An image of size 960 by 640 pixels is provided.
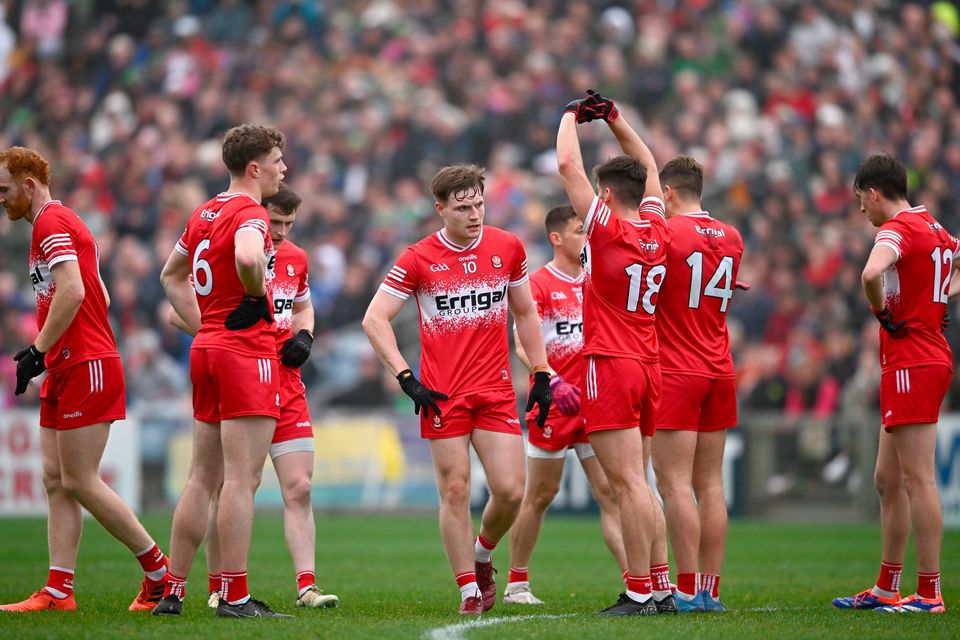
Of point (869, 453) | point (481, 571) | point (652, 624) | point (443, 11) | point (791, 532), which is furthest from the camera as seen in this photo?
point (443, 11)

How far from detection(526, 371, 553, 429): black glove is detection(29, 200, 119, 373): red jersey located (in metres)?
2.69

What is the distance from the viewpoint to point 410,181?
2364 centimetres

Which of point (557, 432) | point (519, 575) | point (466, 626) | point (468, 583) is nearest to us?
point (466, 626)

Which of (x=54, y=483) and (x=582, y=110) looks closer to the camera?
(x=582, y=110)

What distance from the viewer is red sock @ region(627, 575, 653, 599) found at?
8000 millimetres

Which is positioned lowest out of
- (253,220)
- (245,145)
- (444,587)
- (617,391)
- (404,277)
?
(444,587)

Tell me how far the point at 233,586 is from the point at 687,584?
2.82 m

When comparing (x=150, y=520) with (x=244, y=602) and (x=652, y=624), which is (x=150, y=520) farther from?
(x=652, y=624)

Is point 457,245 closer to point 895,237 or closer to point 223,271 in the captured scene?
point 223,271

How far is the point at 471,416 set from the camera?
8344 mm

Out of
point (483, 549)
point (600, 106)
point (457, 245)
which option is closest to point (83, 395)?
point (457, 245)

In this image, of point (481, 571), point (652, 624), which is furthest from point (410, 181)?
point (652, 624)

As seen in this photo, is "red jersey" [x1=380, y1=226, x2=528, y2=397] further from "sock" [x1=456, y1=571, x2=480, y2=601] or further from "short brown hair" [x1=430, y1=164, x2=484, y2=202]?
"sock" [x1=456, y1=571, x2=480, y2=601]

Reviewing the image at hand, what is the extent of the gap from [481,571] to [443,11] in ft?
62.3
